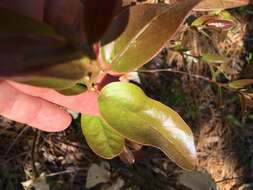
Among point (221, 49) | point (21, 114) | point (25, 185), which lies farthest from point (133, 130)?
point (221, 49)

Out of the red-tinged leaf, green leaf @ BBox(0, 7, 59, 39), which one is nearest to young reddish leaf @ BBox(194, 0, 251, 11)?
the red-tinged leaf

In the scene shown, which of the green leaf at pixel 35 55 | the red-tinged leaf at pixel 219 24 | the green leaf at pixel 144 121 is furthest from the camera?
the red-tinged leaf at pixel 219 24

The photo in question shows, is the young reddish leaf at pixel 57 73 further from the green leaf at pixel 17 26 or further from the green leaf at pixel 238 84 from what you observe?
the green leaf at pixel 238 84

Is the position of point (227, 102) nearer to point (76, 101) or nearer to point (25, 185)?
point (25, 185)

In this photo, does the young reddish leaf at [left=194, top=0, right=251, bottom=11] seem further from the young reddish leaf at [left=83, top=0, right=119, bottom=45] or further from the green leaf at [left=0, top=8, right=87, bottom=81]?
the green leaf at [left=0, top=8, right=87, bottom=81]

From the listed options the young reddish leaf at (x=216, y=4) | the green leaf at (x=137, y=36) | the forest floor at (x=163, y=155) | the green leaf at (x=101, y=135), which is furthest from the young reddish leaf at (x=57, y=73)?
the forest floor at (x=163, y=155)

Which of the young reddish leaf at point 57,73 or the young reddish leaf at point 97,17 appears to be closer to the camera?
the young reddish leaf at point 57,73

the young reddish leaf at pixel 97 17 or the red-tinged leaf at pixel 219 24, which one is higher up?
the young reddish leaf at pixel 97 17

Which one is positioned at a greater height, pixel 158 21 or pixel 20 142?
pixel 158 21
